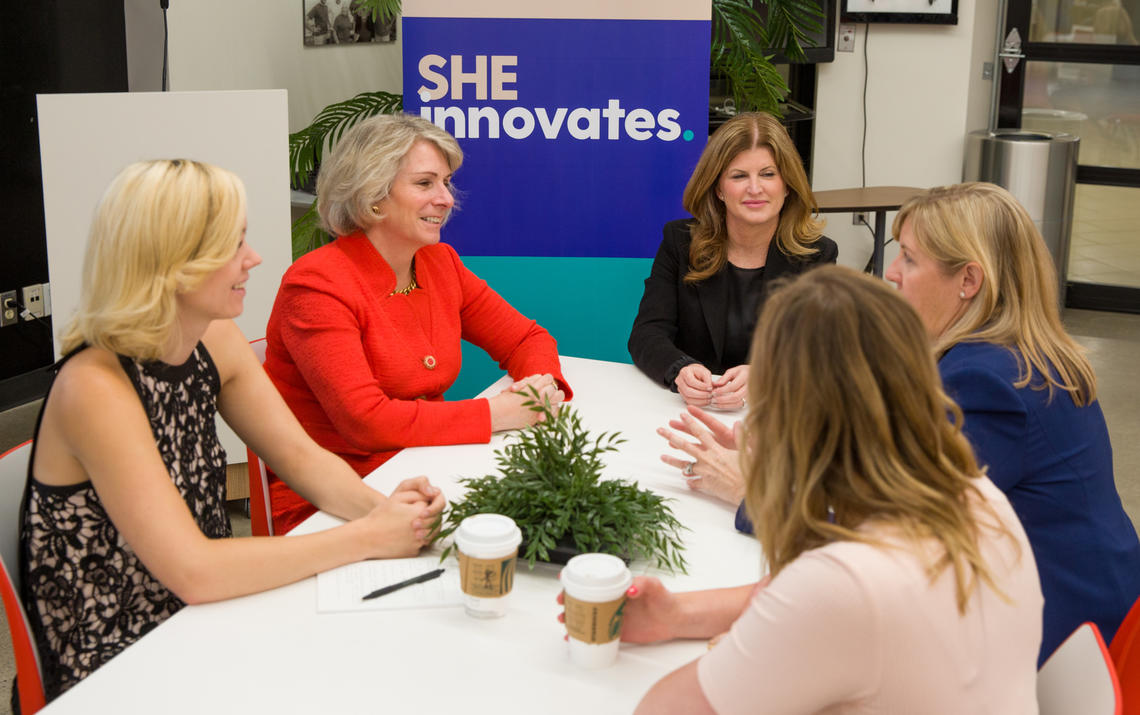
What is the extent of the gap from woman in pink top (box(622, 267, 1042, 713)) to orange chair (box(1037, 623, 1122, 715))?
0.11 m

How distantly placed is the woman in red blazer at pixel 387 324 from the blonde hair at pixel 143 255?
0.63 meters

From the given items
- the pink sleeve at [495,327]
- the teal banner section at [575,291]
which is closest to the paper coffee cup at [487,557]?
the pink sleeve at [495,327]

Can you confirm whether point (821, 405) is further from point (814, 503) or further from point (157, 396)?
point (157, 396)

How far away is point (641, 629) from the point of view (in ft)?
4.78

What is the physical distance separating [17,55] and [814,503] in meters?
4.13

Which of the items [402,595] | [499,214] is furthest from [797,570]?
[499,214]

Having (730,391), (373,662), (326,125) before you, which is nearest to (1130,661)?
(373,662)

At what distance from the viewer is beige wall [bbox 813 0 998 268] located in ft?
19.7

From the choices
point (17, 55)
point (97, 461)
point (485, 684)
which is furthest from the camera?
point (17, 55)

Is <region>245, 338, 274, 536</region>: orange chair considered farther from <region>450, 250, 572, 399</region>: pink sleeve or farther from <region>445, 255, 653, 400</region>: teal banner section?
<region>445, 255, 653, 400</region>: teal banner section

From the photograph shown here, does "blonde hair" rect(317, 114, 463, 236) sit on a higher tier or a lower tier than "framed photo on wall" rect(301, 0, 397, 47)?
lower

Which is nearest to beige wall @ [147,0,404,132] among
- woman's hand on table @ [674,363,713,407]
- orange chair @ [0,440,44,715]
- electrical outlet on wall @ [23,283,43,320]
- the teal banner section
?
electrical outlet on wall @ [23,283,43,320]

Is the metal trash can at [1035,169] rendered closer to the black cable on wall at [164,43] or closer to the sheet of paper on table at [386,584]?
the black cable on wall at [164,43]

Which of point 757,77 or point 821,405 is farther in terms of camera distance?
point 757,77
